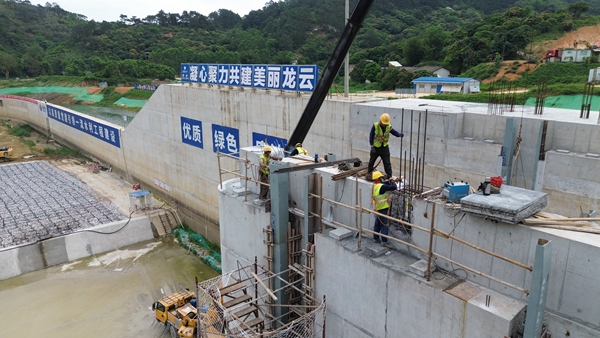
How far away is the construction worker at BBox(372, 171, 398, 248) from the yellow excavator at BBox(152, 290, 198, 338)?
31.0 ft

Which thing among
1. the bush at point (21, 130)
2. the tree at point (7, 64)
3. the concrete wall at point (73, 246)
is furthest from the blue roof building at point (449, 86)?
the tree at point (7, 64)

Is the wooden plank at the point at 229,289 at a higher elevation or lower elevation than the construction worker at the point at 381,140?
lower

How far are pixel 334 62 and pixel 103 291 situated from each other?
15.0 meters

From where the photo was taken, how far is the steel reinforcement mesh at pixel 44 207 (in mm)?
22312

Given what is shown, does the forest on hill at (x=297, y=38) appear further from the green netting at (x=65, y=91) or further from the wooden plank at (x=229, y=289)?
the wooden plank at (x=229, y=289)

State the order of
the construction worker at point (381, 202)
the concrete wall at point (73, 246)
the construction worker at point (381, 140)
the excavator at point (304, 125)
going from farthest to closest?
the concrete wall at point (73, 246), the excavator at point (304, 125), the construction worker at point (381, 140), the construction worker at point (381, 202)

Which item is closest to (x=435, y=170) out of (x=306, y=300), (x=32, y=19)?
(x=306, y=300)

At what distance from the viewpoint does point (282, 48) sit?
8912 cm

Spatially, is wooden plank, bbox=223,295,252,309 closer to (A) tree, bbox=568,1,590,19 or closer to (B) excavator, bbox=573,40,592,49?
(B) excavator, bbox=573,40,592,49

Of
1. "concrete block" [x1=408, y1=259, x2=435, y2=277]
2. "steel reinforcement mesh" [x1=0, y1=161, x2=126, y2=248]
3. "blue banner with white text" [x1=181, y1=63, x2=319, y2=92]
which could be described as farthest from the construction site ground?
"concrete block" [x1=408, y1=259, x2=435, y2=277]

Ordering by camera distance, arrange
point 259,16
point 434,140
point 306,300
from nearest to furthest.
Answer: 1. point 306,300
2. point 434,140
3. point 259,16

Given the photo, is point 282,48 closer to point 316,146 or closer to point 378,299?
point 316,146

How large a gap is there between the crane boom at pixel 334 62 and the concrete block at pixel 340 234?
641 cm

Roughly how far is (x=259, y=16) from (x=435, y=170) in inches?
4927
